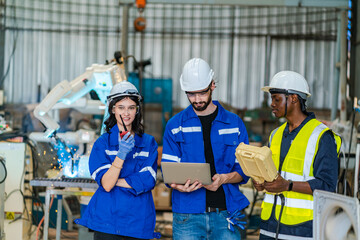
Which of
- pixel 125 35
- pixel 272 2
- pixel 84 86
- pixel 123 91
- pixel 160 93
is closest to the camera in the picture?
pixel 123 91

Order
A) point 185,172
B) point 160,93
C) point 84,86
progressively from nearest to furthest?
point 185,172, point 84,86, point 160,93

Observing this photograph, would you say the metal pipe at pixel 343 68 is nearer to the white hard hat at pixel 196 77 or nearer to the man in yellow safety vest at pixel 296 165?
the man in yellow safety vest at pixel 296 165

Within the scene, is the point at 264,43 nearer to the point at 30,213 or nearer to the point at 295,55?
the point at 295,55

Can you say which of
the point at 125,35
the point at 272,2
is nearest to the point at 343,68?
Answer: the point at 272,2

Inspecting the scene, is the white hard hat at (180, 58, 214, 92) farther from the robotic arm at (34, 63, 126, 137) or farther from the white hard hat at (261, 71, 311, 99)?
the robotic arm at (34, 63, 126, 137)

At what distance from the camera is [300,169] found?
217cm

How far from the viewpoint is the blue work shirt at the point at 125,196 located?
2.28 meters

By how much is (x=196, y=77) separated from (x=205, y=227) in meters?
0.74

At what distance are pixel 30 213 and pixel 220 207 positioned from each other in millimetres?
2541

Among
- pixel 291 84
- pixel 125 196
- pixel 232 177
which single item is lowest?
pixel 125 196

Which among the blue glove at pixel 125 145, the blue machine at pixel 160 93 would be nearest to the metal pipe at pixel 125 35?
the blue glove at pixel 125 145

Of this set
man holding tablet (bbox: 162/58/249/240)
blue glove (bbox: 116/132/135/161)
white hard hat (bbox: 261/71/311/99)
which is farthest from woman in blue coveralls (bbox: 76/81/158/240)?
white hard hat (bbox: 261/71/311/99)

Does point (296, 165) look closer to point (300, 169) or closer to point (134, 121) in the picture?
point (300, 169)

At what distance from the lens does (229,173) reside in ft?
7.52
